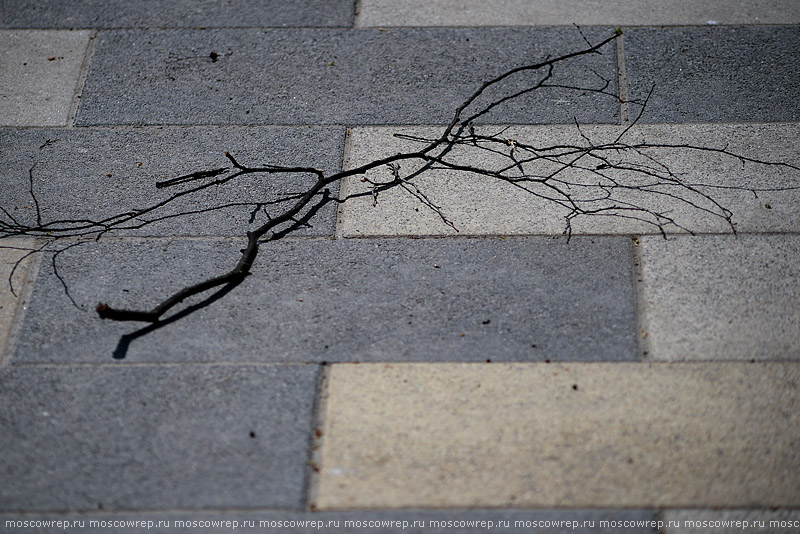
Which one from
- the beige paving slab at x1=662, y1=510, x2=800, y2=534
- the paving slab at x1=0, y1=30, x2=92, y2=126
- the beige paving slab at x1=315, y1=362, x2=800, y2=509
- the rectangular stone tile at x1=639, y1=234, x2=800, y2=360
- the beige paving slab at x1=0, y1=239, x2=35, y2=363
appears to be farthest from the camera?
the paving slab at x1=0, y1=30, x2=92, y2=126

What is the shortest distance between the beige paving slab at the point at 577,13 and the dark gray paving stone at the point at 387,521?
11.2 feet

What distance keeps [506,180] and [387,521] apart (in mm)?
1991

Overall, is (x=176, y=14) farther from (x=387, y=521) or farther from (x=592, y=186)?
(x=387, y=521)

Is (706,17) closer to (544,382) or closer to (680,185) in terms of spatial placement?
(680,185)

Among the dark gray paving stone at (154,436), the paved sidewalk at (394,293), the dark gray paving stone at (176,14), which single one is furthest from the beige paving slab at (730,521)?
the dark gray paving stone at (176,14)

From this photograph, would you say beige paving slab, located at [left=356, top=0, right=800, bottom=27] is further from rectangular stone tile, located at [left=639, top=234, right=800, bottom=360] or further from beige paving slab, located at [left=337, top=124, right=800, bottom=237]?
rectangular stone tile, located at [left=639, top=234, right=800, bottom=360]

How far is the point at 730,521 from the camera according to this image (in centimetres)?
264

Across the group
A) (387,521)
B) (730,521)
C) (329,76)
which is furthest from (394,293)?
(329,76)

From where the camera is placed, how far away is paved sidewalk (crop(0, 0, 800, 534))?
2764 millimetres

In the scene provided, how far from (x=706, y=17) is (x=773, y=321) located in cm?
260

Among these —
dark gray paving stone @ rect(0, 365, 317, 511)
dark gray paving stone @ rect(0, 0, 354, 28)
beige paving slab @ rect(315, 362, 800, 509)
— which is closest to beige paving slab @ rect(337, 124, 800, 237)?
beige paving slab @ rect(315, 362, 800, 509)

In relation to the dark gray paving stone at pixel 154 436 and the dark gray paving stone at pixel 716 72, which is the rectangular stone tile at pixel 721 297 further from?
the dark gray paving stone at pixel 154 436

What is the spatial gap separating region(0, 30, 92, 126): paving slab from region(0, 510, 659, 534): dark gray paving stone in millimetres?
2652

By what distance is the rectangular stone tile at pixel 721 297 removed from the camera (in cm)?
316
